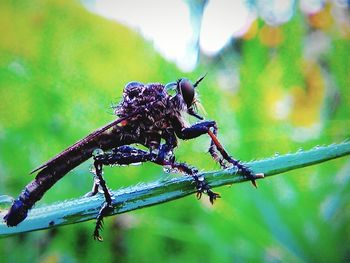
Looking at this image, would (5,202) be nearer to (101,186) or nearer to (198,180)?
(101,186)

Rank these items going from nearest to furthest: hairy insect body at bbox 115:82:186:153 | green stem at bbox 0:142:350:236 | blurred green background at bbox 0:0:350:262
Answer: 1. green stem at bbox 0:142:350:236
2. hairy insect body at bbox 115:82:186:153
3. blurred green background at bbox 0:0:350:262

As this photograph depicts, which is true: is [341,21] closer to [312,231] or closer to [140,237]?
[312,231]

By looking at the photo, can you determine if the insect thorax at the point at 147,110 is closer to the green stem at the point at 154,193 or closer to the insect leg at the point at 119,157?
the insect leg at the point at 119,157

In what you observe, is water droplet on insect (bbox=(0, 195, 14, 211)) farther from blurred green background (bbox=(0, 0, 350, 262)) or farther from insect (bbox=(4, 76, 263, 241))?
blurred green background (bbox=(0, 0, 350, 262))

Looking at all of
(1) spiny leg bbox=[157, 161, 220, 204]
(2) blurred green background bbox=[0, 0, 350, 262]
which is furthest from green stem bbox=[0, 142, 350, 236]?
(2) blurred green background bbox=[0, 0, 350, 262]

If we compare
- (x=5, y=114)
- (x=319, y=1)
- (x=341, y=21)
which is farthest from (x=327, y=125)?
(x=5, y=114)

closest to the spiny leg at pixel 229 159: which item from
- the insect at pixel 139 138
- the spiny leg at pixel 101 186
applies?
the insect at pixel 139 138
